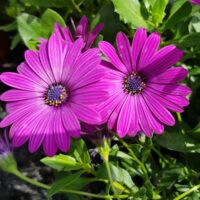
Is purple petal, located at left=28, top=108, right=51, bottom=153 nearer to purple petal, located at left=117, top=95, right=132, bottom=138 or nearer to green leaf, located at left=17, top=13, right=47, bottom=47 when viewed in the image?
purple petal, located at left=117, top=95, right=132, bottom=138

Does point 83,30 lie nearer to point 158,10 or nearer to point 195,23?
point 158,10

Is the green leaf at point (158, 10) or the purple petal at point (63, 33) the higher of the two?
the green leaf at point (158, 10)

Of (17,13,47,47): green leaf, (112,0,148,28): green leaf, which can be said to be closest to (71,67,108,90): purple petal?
(112,0,148,28): green leaf

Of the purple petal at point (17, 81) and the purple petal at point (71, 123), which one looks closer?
the purple petal at point (71, 123)

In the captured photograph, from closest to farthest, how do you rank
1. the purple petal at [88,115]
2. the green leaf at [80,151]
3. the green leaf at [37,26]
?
the purple petal at [88,115] → the green leaf at [80,151] → the green leaf at [37,26]

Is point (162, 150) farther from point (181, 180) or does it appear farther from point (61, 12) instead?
point (61, 12)

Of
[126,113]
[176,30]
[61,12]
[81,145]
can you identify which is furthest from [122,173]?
[61,12]

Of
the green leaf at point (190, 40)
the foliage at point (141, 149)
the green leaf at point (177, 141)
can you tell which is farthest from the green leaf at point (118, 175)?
the green leaf at point (190, 40)

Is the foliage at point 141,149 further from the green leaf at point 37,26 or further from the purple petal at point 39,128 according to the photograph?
the purple petal at point 39,128
